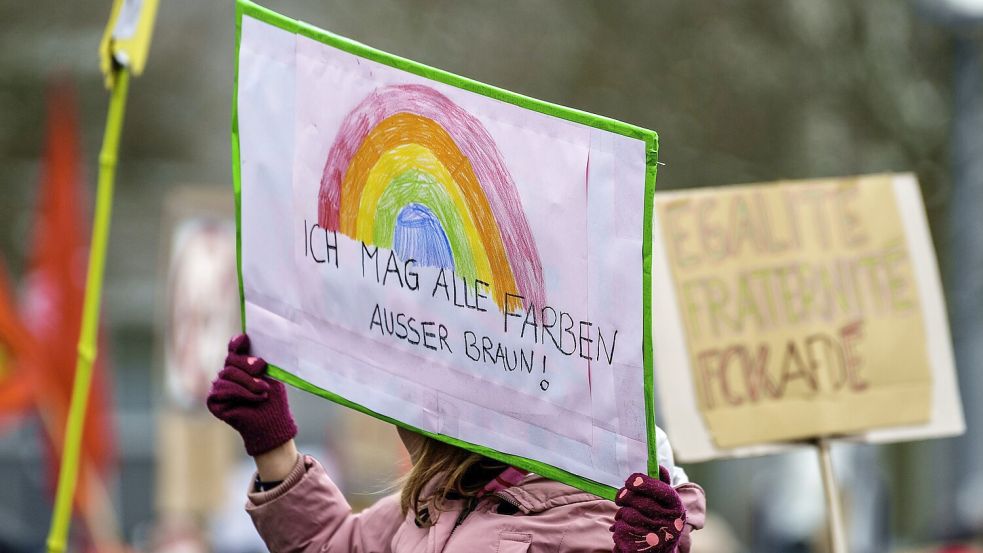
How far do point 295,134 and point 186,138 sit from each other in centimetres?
1555

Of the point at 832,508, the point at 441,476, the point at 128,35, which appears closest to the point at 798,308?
the point at 832,508

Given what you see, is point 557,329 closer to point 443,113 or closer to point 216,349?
point 443,113

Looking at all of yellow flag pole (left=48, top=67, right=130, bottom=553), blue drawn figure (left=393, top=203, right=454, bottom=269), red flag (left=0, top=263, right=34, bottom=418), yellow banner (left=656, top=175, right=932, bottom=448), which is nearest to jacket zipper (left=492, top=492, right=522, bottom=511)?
blue drawn figure (left=393, top=203, right=454, bottom=269)

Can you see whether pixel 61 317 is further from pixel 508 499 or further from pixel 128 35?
pixel 508 499

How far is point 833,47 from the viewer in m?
12.5

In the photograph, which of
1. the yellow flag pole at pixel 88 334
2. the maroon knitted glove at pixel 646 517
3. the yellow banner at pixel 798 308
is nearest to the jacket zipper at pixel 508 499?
the maroon knitted glove at pixel 646 517

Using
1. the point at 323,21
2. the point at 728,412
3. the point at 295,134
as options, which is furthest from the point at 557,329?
the point at 323,21

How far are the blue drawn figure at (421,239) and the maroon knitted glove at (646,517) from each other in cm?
51

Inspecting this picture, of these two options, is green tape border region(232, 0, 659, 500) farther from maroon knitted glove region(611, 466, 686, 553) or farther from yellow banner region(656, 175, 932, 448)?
yellow banner region(656, 175, 932, 448)

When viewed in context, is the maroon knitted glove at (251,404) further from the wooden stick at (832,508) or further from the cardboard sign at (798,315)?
the wooden stick at (832,508)

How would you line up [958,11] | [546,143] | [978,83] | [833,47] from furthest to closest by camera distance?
1. [833,47]
2. [978,83]
3. [958,11]
4. [546,143]

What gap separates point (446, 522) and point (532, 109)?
2.33ft

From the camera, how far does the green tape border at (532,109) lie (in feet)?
8.36

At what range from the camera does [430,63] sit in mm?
15039
